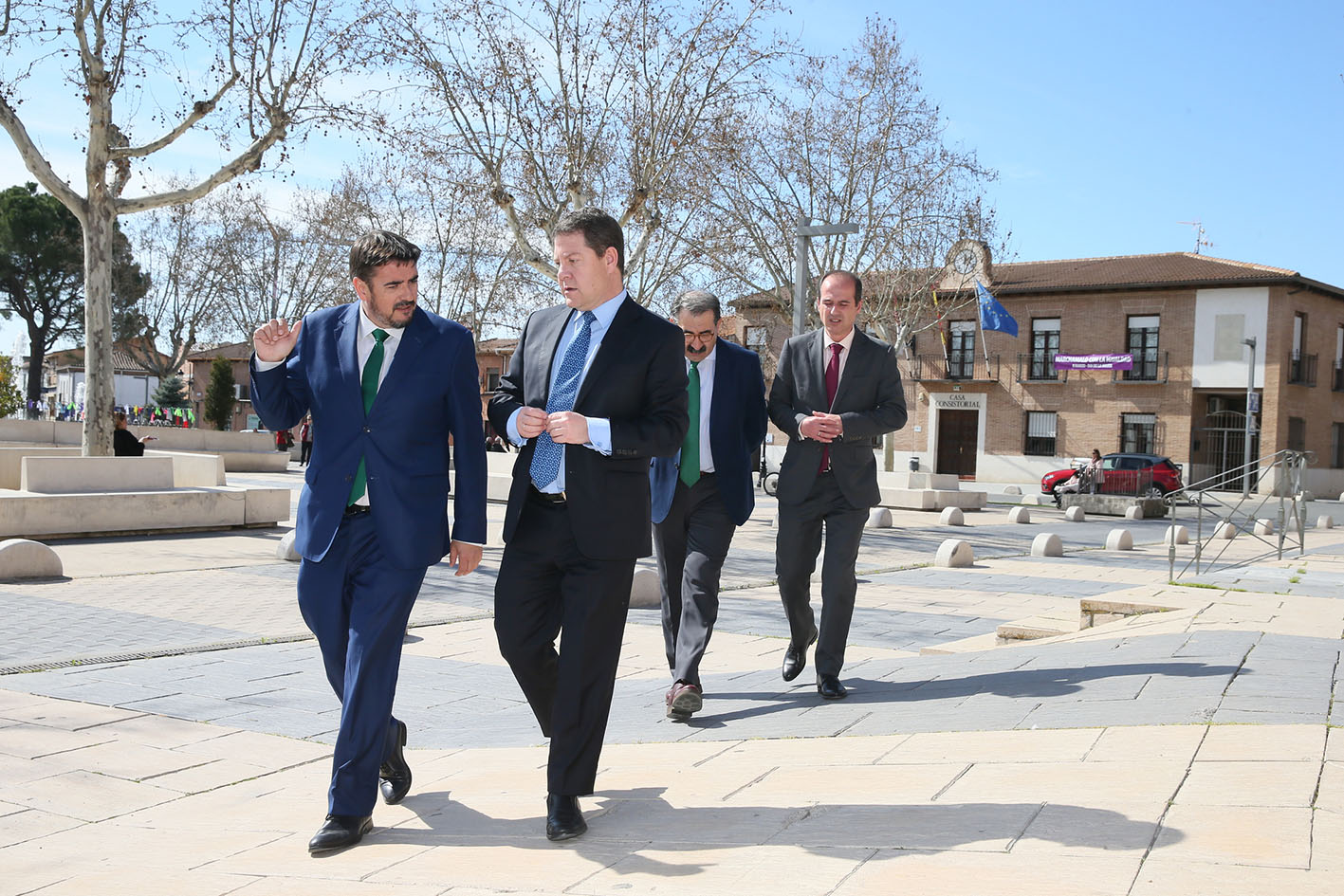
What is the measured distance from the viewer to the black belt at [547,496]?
358cm

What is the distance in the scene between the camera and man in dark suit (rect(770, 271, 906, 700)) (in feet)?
17.5

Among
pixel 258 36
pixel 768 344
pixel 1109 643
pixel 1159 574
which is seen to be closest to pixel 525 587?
pixel 1109 643

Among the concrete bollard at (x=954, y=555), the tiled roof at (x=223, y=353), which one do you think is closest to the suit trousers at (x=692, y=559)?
the concrete bollard at (x=954, y=555)

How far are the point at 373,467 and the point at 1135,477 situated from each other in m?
29.6

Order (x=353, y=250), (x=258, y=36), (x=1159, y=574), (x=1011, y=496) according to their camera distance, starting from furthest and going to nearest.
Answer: (x=1011, y=496)
(x=258, y=36)
(x=1159, y=574)
(x=353, y=250)

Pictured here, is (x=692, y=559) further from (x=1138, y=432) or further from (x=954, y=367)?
(x=954, y=367)

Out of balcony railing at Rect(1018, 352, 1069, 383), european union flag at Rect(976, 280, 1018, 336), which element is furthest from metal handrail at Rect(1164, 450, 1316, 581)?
balcony railing at Rect(1018, 352, 1069, 383)

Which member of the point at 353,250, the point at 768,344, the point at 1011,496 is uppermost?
the point at 768,344

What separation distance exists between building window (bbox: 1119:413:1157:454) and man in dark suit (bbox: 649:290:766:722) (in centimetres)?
4069

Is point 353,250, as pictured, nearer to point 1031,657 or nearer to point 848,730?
point 848,730

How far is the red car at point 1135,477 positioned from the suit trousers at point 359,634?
26917 millimetres

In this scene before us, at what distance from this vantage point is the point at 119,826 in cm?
365

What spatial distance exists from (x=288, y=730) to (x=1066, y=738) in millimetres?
3130

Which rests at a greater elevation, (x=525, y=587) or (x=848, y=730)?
(x=525, y=587)
